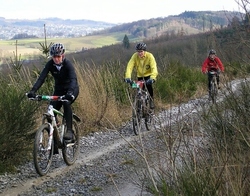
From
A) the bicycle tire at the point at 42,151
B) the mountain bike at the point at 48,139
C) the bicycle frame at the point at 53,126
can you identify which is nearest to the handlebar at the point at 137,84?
the mountain bike at the point at 48,139

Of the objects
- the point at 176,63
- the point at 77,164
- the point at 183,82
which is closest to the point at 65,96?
the point at 77,164

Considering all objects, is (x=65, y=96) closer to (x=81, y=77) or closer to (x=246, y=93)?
(x=246, y=93)

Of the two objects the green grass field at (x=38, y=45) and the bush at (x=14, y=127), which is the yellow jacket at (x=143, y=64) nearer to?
the green grass field at (x=38, y=45)

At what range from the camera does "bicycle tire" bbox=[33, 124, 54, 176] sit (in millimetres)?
5476

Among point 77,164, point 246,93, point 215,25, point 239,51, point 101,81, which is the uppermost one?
point 215,25

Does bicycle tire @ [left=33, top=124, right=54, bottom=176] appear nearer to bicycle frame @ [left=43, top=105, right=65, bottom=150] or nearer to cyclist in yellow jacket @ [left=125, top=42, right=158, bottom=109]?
bicycle frame @ [left=43, top=105, right=65, bottom=150]

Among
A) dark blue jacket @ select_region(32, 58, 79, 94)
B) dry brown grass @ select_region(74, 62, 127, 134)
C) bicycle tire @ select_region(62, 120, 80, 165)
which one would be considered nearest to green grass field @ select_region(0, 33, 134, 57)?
dry brown grass @ select_region(74, 62, 127, 134)

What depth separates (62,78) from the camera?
249 inches

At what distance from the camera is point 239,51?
4.59 meters

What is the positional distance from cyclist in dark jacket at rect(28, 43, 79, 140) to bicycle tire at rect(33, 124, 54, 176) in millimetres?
451

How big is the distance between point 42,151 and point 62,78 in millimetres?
1336

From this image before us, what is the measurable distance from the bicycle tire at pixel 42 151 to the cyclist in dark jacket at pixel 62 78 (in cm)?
45

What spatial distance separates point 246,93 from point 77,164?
10.5ft

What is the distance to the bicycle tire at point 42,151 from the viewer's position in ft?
18.0
